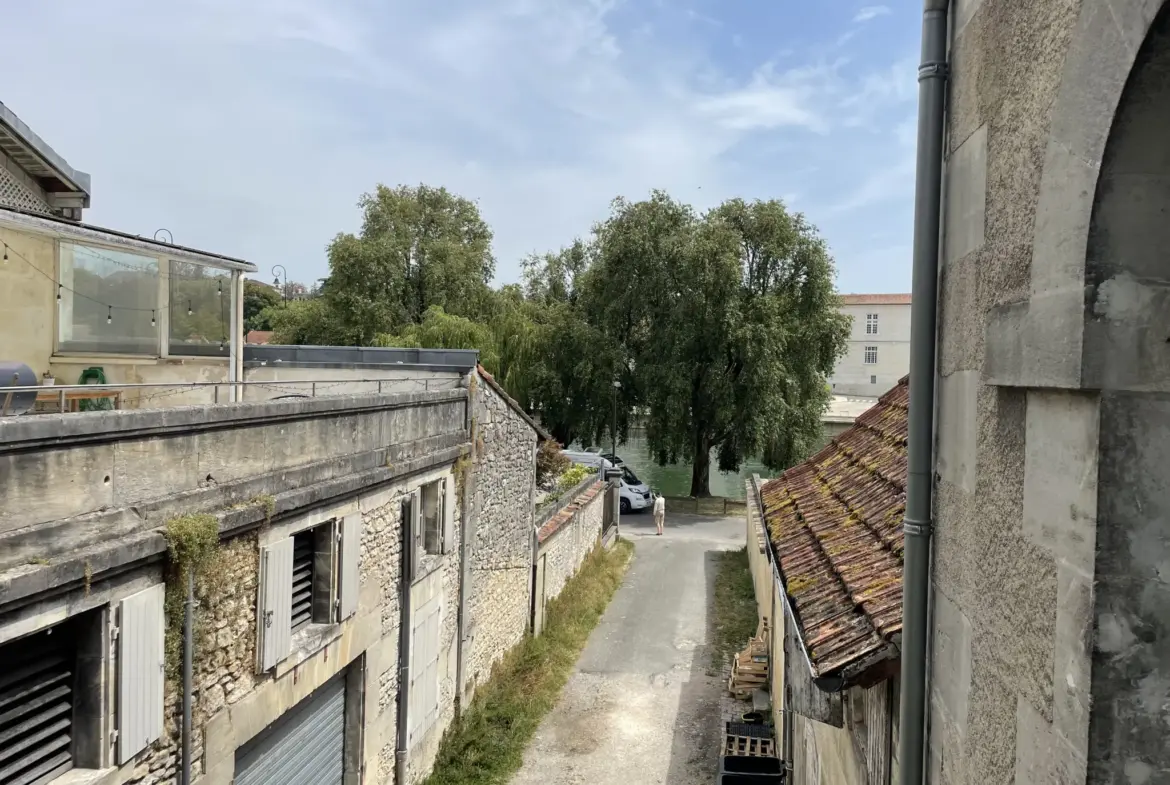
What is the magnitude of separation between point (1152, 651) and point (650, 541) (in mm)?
21295

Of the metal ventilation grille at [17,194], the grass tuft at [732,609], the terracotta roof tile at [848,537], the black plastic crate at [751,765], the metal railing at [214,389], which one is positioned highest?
the metal ventilation grille at [17,194]

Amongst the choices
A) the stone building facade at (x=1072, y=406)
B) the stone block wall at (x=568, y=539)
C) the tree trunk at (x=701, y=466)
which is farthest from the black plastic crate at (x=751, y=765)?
the tree trunk at (x=701, y=466)

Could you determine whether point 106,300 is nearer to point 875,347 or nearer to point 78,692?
point 78,692

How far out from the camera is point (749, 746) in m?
9.55

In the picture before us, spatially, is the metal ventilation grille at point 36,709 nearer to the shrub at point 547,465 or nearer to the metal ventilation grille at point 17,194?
the metal ventilation grille at point 17,194

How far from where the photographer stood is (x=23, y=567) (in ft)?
13.5

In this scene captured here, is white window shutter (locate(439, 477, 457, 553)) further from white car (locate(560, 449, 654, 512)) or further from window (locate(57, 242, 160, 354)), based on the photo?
white car (locate(560, 449, 654, 512))

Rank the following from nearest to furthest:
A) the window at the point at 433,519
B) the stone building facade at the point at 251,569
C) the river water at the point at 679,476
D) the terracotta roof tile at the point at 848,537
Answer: the terracotta roof tile at the point at 848,537, the stone building facade at the point at 251,569, the window at the point at 433,519, the river water at the point at 679,476

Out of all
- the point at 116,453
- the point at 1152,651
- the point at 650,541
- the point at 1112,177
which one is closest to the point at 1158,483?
the point at 1152,651

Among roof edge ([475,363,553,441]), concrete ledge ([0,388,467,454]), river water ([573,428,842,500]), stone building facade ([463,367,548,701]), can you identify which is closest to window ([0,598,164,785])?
concrete ledge ([0,388,467,454])

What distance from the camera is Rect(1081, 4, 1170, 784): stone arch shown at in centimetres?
173

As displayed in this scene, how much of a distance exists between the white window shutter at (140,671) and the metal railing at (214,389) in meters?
1.38

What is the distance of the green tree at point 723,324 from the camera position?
82.3 feet

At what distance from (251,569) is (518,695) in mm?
6794
